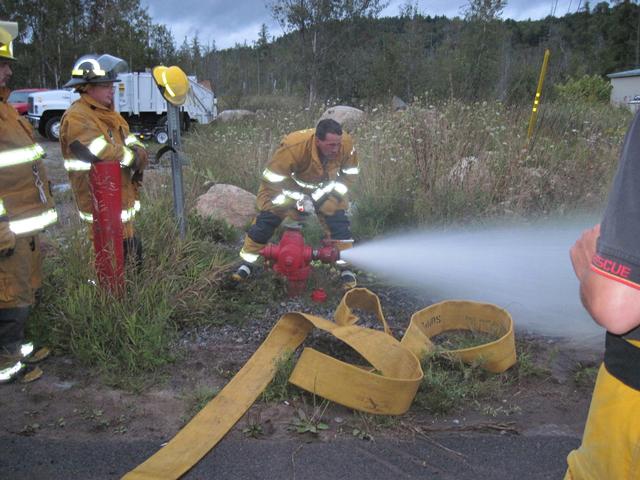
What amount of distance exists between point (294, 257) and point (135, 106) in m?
15.2

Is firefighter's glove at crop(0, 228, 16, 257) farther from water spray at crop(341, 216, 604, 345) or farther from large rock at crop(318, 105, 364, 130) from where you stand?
large rock at crop(318, 105, 364, 130)

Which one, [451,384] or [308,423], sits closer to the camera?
[308,423]

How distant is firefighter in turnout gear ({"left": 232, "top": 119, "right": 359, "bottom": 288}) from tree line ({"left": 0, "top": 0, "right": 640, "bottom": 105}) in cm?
322

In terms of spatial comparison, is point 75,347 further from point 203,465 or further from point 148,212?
point 148,212


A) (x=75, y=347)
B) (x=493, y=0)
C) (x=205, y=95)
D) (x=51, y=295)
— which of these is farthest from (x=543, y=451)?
(x=205, y=95)

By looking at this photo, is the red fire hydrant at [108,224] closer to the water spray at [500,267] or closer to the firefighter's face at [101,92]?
the firefighter's face at [101,92]

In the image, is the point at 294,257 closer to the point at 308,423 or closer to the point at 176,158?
the point at 176,158

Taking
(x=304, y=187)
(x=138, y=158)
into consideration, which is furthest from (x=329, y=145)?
(x=138, y=158)

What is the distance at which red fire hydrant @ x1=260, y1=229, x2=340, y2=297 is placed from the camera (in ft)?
14.7

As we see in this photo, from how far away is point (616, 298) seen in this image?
1.10m

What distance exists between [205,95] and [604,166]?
1389 centimetres

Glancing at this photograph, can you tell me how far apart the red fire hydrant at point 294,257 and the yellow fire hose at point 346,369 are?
62cm

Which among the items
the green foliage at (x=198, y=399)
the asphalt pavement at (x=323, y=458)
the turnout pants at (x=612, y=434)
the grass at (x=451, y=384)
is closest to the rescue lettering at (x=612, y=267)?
the turnout pants at (x=612, y=434)

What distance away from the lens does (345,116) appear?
12.0 meters
